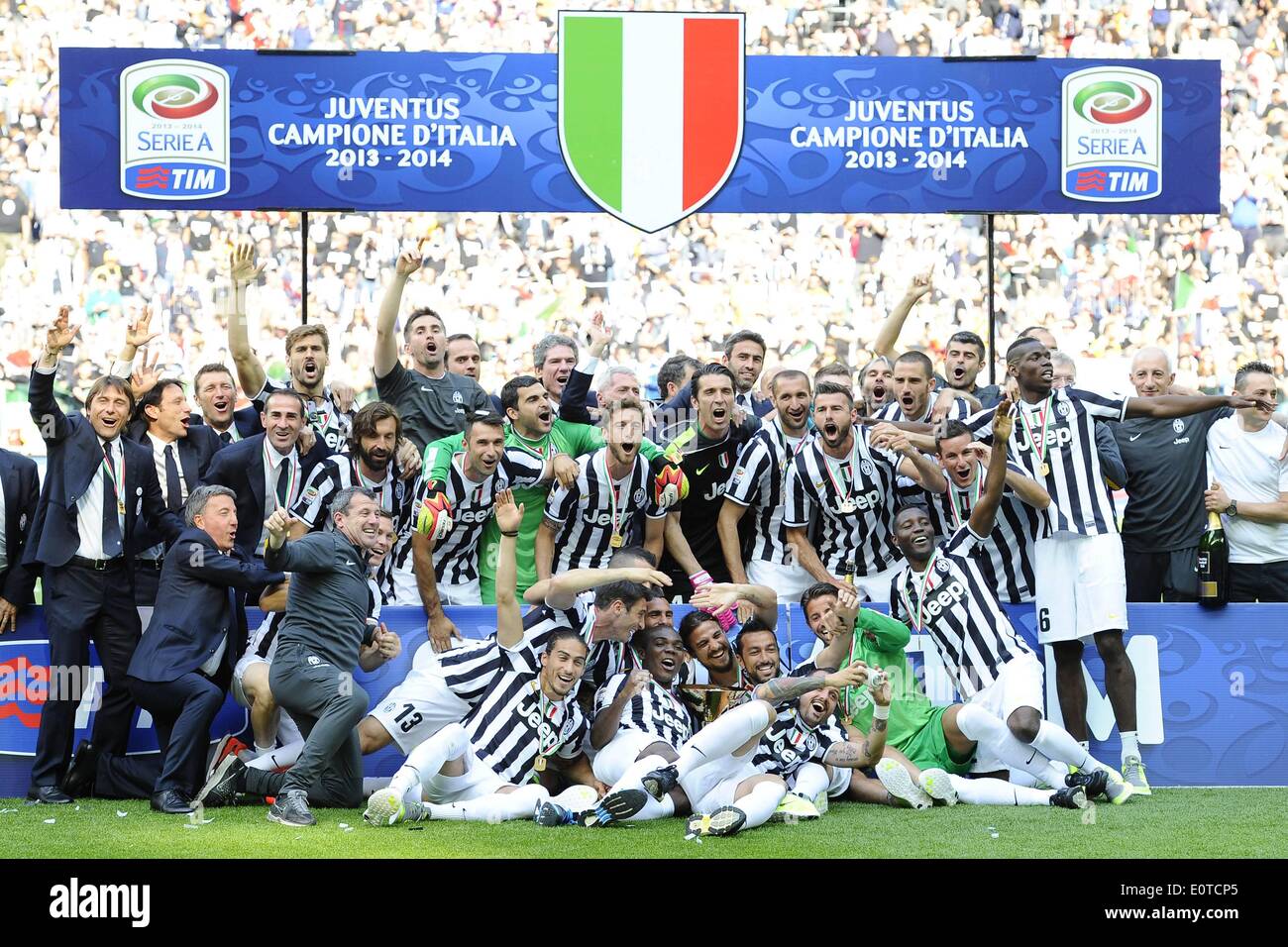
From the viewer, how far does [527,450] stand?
23.4 feet

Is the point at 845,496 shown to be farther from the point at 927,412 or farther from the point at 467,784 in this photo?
the point at 467,784

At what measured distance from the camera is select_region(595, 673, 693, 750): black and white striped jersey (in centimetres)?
634

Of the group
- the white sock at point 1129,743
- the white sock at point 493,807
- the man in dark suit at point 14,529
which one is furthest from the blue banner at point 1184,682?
the white sock at point 493,807

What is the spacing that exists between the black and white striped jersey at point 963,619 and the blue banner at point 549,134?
8.96 feet

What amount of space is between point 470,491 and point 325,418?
3.19ft

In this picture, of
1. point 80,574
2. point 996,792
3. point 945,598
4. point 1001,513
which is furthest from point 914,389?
point 80,574

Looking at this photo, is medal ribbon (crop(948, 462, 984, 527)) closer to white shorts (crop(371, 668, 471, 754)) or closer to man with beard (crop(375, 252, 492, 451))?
man with beard (crop(375, 252, 492, 451))

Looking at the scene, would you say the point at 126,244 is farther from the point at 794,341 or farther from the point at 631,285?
the point at 794,341

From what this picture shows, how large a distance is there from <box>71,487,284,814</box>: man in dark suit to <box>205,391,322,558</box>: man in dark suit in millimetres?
322

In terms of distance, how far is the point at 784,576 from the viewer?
7395mm

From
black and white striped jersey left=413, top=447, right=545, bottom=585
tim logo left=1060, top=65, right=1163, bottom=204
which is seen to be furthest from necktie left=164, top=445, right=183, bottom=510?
tim logo left=1060, top=65, right=1163, bottom=204

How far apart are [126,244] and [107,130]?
576cm

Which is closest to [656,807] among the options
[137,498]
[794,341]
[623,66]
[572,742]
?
[572,742]

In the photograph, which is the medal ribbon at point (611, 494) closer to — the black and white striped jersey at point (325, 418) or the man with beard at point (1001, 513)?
the black and white striped jersey at point (325, 418)
